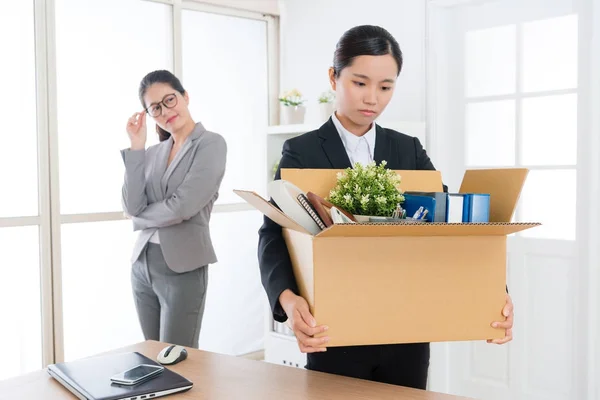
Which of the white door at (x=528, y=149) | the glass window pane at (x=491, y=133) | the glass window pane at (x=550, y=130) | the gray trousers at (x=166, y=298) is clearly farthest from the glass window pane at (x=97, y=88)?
the glass window pane at (x=550, y=130)

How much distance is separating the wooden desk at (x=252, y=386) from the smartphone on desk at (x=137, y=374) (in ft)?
0.24

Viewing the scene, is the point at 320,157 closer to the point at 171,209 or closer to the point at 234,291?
the point at 171,209

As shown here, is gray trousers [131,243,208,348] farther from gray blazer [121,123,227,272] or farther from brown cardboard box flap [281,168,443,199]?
brown cardboard box flap [281,168,443,199]

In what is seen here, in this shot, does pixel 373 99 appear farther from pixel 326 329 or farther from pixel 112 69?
pixel 112 69

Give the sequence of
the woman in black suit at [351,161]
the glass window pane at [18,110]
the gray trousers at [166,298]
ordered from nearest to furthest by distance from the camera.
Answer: the woman in black suit at [351,161], the gray trousers at [166,298], the glass window pane at [18,110]

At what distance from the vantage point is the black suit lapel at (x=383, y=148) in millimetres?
1678

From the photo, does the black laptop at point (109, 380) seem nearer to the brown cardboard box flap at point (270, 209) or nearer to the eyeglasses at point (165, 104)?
the brown cardboard box flap at point (270, 209)

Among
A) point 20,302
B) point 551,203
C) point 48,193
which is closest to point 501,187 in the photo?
point 551,203

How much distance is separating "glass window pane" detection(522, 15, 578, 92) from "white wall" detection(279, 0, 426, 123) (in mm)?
511

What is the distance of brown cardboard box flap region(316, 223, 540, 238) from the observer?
3.97 feet

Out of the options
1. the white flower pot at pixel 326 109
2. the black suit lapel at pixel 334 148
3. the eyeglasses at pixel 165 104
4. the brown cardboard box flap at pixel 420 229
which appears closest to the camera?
the brown cardboard box flap at pixel 420 229

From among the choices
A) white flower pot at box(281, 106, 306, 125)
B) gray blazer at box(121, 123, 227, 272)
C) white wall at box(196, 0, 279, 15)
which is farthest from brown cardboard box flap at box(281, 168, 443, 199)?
white wall at box(196, 0, 279, 15)

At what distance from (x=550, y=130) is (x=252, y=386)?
6.85 ft

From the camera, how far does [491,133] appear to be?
315 centimetres
